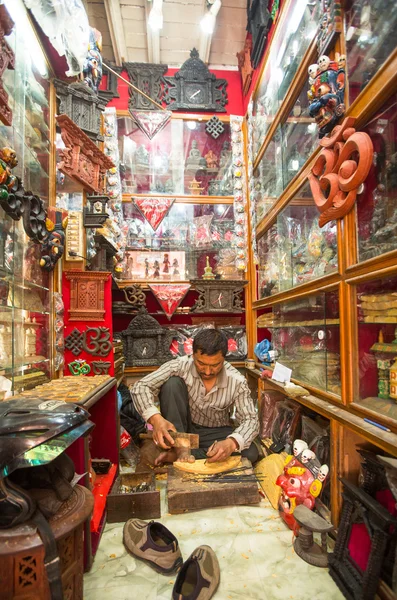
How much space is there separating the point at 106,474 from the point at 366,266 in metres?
2.30

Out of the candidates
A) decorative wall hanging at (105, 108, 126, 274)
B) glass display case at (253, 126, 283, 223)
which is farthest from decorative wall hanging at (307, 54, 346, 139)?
decorative wall hanging at (105, 108, 126, 274)

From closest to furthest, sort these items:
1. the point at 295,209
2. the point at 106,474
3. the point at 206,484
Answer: the point at 206,484
the point at 106,474
the point at 295,209

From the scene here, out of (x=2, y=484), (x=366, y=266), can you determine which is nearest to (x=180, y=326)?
(x=366, y=266)

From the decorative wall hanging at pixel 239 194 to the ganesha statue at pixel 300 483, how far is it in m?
3.00

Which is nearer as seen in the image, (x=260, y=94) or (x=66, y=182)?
(x=66, y=182)

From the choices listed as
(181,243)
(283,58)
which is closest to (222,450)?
(181,243)

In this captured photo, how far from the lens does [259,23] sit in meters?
3.90

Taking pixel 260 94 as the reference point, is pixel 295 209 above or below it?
below

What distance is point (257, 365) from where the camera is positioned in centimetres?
414

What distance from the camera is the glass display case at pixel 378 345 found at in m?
1.65

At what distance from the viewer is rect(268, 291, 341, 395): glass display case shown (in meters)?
2.19

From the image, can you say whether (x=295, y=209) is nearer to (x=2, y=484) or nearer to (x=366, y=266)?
(x=366, y=266)

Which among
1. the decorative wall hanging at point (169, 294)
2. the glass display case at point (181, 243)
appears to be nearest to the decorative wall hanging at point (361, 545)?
the decorative wall hanging at point (169, 294)

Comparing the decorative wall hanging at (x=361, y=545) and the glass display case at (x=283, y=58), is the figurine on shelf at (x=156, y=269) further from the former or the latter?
the decorative wall hanging at (x=361, y=545)
